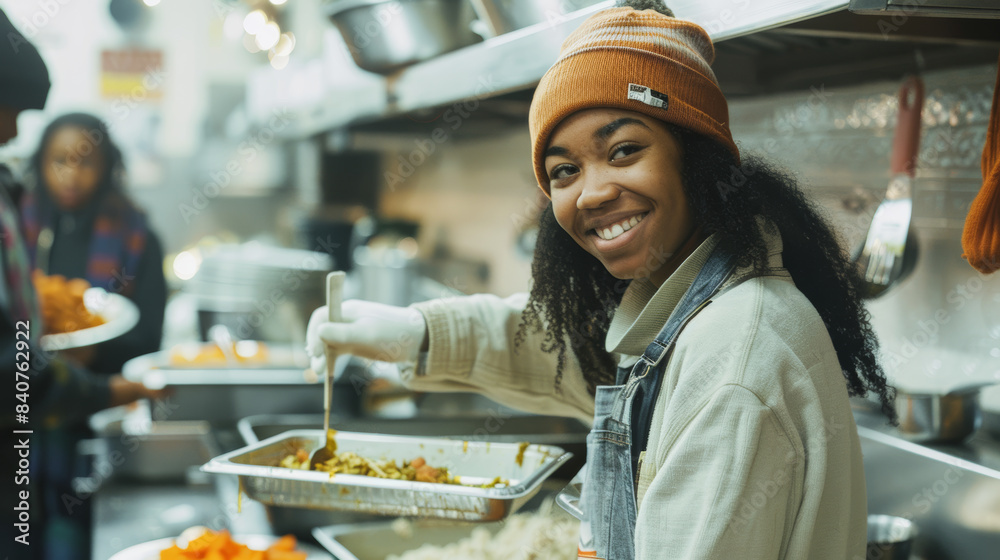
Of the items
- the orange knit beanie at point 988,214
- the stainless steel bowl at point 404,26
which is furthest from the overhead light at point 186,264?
the orange knit beanie at point 988,214

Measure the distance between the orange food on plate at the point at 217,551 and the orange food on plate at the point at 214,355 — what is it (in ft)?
4.56

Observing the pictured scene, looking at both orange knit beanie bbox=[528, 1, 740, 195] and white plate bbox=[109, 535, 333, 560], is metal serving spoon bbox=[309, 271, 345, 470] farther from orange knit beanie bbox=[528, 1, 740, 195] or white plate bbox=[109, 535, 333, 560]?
orange knit beanie bbox=[528, 1, 740, 195]

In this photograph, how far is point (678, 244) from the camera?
94cm

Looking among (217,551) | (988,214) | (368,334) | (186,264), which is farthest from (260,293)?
(988,214)

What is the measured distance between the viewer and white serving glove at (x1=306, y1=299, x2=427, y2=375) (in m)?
1.20

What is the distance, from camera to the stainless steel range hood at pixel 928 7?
763mm

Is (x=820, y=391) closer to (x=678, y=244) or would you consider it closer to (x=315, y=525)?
(x=678, y=244)

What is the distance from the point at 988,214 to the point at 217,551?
1222 mm

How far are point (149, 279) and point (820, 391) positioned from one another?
2.76 m

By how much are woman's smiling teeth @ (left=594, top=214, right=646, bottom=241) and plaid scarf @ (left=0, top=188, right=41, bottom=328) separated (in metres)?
1.37

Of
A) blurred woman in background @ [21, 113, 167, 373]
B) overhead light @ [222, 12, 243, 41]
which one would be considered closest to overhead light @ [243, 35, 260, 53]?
overhead light @ [222, 12, 243, 41]

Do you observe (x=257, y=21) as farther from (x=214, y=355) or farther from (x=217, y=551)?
(x=217, y=551)

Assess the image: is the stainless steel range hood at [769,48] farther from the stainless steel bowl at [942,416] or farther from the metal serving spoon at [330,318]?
the stainless steel bowl at [942,416]

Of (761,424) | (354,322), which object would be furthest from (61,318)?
(761,424)
